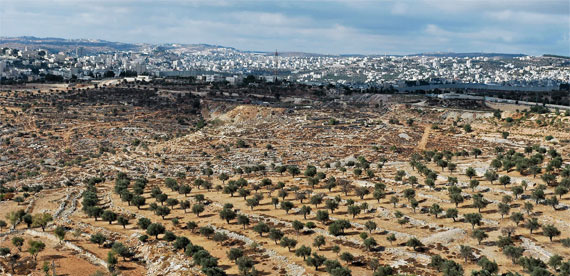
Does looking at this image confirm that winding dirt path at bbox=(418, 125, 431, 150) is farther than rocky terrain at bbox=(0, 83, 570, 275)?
Yes

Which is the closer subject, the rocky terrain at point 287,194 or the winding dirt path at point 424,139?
the rocky terrain at point 287,194

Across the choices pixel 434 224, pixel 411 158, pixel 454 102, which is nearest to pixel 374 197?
pixel 434 224

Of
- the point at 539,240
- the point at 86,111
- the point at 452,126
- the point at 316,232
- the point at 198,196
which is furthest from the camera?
the point at 86,111

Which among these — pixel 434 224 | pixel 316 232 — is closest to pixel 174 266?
pixel 316 232

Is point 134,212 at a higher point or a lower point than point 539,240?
lower

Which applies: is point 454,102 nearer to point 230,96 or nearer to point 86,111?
point 230,96

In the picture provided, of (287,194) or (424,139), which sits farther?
(424,139)

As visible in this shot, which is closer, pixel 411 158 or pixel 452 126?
pixel 411 158

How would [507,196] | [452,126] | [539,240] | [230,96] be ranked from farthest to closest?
[230,96], [452,126], [507,196], [539,240]

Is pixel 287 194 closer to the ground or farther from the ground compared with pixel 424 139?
closer to the ground

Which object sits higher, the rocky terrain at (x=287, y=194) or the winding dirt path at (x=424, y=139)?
the winding dirt path at (x=424, y=139)

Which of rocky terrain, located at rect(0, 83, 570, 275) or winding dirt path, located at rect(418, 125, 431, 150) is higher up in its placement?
winding dirt path, located at rect(418, 125, 431, 150)
